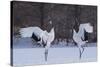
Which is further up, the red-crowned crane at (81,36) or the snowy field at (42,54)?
the red-crowned crane at (81,36)

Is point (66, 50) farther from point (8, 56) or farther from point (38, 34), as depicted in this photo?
point (8, 56)

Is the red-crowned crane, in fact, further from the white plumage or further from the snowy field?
the white plumage

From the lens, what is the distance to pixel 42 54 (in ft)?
6.85

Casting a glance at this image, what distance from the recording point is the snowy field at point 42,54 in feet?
6.57

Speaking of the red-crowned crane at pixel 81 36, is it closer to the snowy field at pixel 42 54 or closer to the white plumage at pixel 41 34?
the snowy field at pixel 42 54

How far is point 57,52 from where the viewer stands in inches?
84.6

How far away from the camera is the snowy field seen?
6.57 ft

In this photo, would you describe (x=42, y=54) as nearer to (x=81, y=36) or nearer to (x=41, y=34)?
(x=41, y=34)

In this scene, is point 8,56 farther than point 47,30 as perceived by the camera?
No

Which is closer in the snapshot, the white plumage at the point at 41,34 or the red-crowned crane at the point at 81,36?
the white plumage at the point at 41,34

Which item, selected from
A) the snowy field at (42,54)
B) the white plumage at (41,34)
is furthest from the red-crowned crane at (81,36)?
the white plumage at (41,34)

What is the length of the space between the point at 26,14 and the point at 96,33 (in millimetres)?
817

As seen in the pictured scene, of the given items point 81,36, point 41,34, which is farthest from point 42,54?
point 81,36

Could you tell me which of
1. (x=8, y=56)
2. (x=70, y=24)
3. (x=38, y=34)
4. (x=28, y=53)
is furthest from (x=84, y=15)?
(x=8, y=56)
